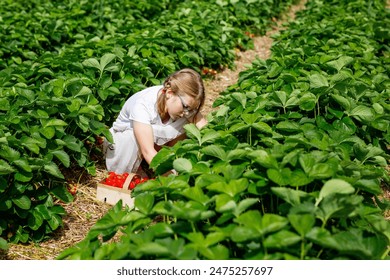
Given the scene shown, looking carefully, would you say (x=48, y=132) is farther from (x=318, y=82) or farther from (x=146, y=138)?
(x=318, y=82)

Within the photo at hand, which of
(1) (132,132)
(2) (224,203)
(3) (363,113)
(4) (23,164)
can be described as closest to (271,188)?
(2) (224,203)

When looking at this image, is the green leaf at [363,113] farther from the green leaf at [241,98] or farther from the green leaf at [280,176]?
the green leaf at [280,176]

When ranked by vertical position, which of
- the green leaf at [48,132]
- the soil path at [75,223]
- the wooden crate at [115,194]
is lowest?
the soil path at [75,223]

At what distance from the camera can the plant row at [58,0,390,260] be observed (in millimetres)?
1726

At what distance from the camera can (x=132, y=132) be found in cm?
357

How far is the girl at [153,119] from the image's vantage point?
3232 mm

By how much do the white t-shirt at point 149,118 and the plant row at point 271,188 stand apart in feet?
1.53

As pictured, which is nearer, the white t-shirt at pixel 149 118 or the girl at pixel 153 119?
the girl at pixel 153 119

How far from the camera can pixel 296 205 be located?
1.83m

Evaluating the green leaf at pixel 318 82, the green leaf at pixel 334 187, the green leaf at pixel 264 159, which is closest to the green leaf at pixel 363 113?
the green leaf at pixel 318 82

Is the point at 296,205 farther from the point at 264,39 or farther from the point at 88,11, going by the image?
the point at 264,39

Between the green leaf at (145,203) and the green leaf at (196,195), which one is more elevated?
the green leaf at (196,195)

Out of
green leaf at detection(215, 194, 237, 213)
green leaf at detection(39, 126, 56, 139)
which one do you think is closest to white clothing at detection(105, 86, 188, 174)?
green leaf at detection(39, 126, 56, 139)
